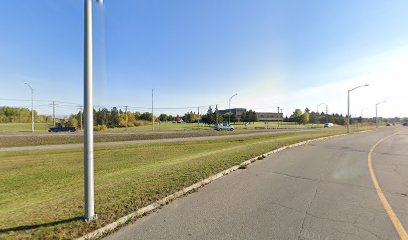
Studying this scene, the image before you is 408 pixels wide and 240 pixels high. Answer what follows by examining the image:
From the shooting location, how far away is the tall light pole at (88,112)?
4.14 m

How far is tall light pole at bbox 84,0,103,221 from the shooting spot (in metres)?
4.14

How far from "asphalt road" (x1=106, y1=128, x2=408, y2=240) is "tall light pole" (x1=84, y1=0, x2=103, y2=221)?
2.54ft

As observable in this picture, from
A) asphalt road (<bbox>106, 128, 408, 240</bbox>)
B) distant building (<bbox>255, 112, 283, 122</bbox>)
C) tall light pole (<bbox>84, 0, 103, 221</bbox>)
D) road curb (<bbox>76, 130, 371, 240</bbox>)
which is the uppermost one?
distant building (<bbox>255, 112, 283, 122</bbox>)

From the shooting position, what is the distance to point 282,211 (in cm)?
487

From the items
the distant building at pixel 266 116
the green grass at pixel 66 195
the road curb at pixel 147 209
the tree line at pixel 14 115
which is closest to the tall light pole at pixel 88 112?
the green grass at pixel 66 195

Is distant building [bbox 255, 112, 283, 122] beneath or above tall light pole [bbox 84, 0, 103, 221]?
above

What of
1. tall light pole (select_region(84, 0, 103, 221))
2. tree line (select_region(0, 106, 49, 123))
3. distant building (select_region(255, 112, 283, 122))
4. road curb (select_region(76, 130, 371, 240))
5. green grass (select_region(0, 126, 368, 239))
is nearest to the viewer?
road curb (select_region(76, 130, 371, 240))

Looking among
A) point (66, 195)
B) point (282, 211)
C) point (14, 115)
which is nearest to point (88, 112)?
point (66, 195)

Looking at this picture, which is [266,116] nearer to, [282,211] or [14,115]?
[14,115]

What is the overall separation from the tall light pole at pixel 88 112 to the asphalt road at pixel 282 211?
77cm

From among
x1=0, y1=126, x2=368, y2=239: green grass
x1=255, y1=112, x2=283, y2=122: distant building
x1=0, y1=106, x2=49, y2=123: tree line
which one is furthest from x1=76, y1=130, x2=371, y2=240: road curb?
x1=255, y1=112, x2=283, y2=122: distant building

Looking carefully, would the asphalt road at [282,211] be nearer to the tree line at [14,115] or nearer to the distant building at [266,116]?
the tree line at [14,115]

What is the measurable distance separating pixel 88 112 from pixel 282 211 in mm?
4196

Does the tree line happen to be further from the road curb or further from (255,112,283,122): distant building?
(255,112,283,122): distant building
